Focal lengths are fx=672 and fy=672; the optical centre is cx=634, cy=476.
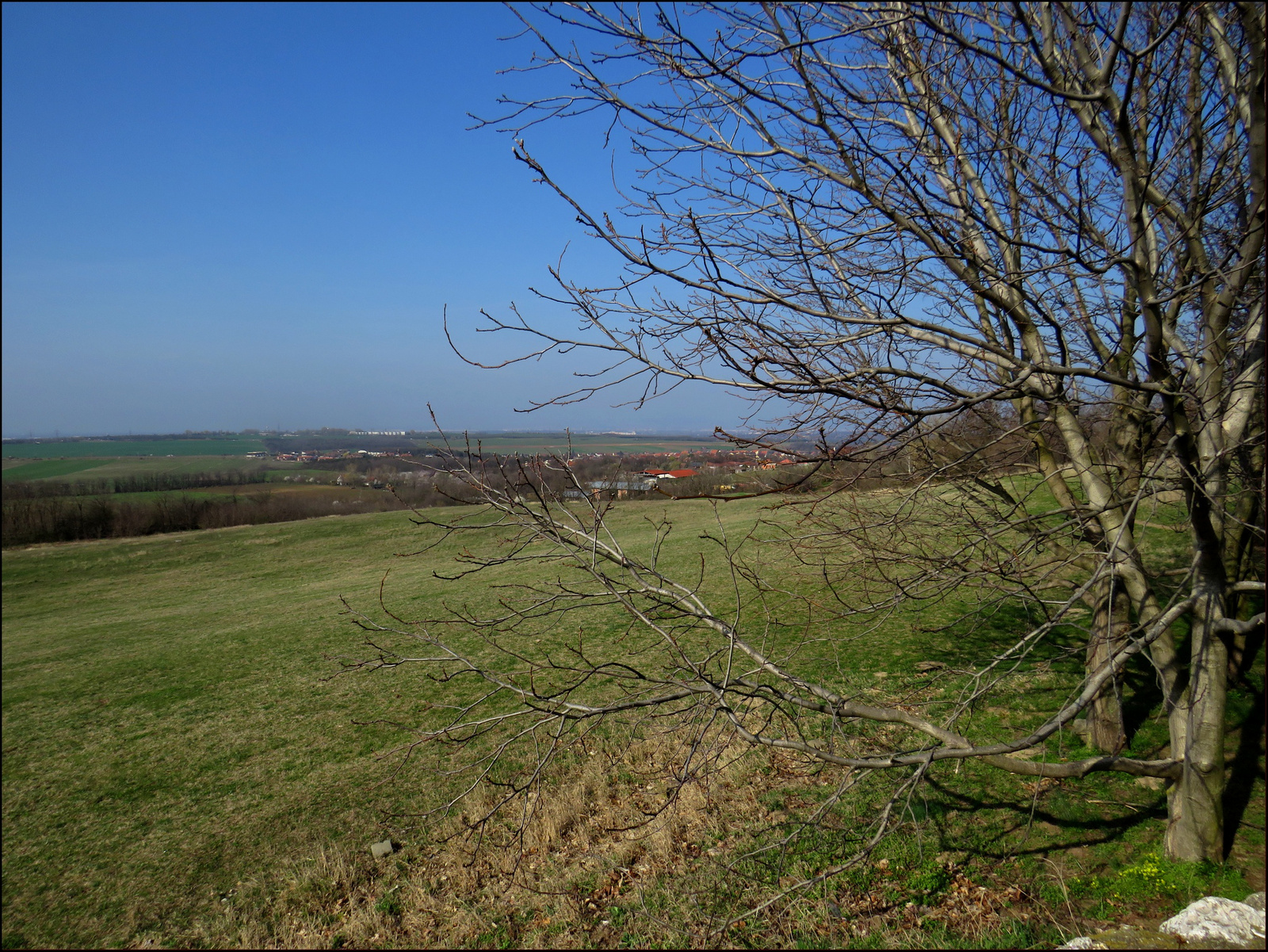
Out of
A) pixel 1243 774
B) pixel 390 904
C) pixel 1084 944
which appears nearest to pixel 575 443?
pixel 1084 944

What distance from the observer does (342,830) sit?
5.81 m

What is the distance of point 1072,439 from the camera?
4.38 metres

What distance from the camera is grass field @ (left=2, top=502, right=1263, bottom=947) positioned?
4117 mm

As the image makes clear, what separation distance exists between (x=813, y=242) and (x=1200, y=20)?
2281mm

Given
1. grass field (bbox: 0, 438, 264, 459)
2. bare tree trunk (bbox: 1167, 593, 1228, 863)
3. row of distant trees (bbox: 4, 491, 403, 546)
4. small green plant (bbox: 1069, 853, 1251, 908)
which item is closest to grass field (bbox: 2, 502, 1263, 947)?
small green plant (bbox: 1069, 853, 1251, 908)

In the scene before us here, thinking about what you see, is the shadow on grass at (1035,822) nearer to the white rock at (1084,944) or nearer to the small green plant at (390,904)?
the white rock at (1084,944)

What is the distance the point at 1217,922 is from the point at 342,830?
5.97 metres

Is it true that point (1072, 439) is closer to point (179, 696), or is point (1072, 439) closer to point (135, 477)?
point (179, 696)

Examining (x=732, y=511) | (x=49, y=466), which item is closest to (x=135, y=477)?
(x=49, y=466)

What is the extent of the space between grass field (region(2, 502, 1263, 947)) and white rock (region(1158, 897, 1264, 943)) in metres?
0.35

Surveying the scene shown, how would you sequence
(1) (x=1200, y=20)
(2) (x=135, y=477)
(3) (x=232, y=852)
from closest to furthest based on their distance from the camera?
(1) (x=1200, y=20) → (3) (x=232, y=852) → (2) (x=135, y=477)

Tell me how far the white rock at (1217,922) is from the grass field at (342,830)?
1.14ft

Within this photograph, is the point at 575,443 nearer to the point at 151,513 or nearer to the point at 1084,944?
the point at 1084,944

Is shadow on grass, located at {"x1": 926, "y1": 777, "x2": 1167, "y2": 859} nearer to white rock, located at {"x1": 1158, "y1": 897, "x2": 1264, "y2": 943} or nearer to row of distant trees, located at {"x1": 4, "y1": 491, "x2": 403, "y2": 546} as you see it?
white rock, located at {"x1": 1158, "y1": 897, "x2": 1264, "y2": 943}
